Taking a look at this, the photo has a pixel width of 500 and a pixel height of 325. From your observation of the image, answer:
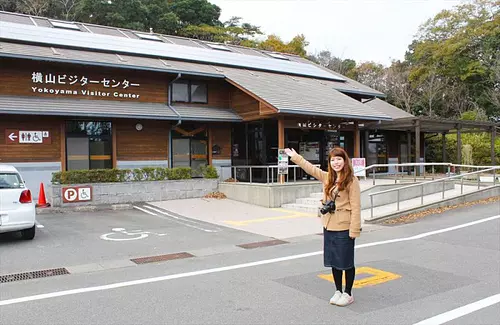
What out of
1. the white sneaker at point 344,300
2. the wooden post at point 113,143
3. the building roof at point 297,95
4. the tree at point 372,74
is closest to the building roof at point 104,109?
the wooden post at point 113,143

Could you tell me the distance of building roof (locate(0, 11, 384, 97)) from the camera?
15852 mm

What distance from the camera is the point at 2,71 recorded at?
15.0 m

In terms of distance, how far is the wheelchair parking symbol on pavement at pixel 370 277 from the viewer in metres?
6.18

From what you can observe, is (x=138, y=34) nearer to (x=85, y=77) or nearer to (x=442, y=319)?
(x=85, y=77)

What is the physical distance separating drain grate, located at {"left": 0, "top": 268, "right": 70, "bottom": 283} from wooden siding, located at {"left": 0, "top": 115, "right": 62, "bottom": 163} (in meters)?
9.49

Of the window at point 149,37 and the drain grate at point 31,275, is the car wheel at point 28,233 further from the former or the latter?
the window at point 149,37

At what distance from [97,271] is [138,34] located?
57.1 ft

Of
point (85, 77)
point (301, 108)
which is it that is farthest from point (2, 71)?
point (301, 108)

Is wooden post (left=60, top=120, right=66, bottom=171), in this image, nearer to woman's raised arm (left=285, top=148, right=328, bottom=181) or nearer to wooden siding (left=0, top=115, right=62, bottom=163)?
wooden siding (left=0, top=115, right=62, bottom=163)

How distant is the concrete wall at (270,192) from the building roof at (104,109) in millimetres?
3331

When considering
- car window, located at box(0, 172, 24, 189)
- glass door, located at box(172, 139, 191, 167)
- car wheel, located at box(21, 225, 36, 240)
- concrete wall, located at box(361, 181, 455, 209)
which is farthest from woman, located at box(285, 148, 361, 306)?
glass door, located at box(172, 139, 191, 167)

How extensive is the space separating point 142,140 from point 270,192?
233 inches

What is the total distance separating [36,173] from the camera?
607 inches

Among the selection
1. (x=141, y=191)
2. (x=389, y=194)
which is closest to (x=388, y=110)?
(x=389, y=194)
